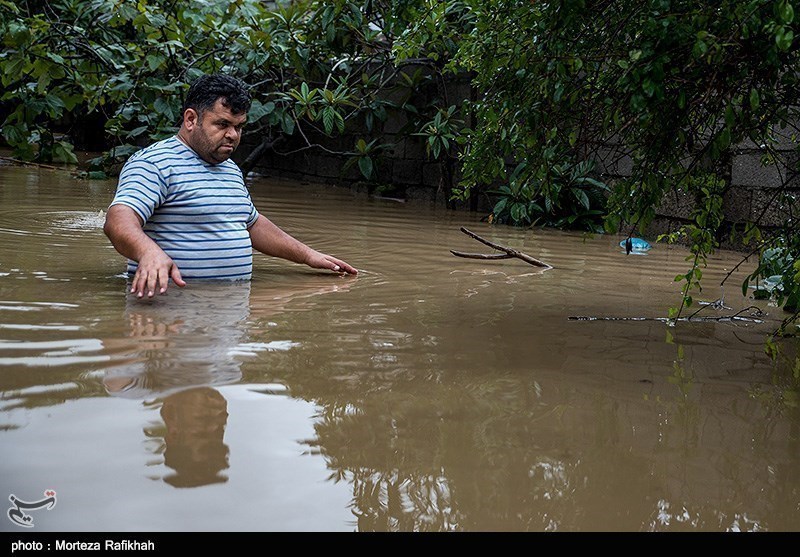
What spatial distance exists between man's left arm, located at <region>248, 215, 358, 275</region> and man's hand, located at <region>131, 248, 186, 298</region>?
3.83 ft

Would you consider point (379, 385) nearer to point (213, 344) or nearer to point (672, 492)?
point (213, 344)

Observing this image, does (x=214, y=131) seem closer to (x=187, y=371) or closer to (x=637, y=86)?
(x=187, y=371)

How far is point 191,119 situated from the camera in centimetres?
474

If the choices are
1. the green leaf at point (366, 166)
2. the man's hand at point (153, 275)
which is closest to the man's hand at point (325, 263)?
the man's hand at point (153, 275)

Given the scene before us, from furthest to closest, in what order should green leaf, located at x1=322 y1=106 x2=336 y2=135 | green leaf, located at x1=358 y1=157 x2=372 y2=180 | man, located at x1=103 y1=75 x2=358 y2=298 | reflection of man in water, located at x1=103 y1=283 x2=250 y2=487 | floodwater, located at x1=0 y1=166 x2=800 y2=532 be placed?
green leaf, located at x1=358 y1=157 x2=372 y2=180 < green leaf, located at x1=322 y1=106 x2=336 y2=135 < man, located at x1=103 y1=75 x2=358 y2=298 < reflection of man in water, located at x1=103 y1=283 x2=250 y2=487 < floodwater, located at x1=0 y1=166 x2=800 y2=532

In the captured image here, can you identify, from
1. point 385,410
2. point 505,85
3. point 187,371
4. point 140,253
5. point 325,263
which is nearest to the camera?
point 385,410

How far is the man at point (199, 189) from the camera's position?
4.55m

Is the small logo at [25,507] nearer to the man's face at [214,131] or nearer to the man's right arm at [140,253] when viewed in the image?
the man's right arm at [140,253]

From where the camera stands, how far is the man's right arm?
3.96 meters

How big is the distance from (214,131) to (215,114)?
0.08m

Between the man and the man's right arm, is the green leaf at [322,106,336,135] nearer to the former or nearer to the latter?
the man

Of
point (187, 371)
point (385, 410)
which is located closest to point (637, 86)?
point (385, 410)

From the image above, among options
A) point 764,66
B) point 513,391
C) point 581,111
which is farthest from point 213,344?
point 764,66

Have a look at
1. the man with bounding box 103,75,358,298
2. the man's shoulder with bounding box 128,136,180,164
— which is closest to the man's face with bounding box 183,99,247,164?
the man with bounding box 103,75,358,298
